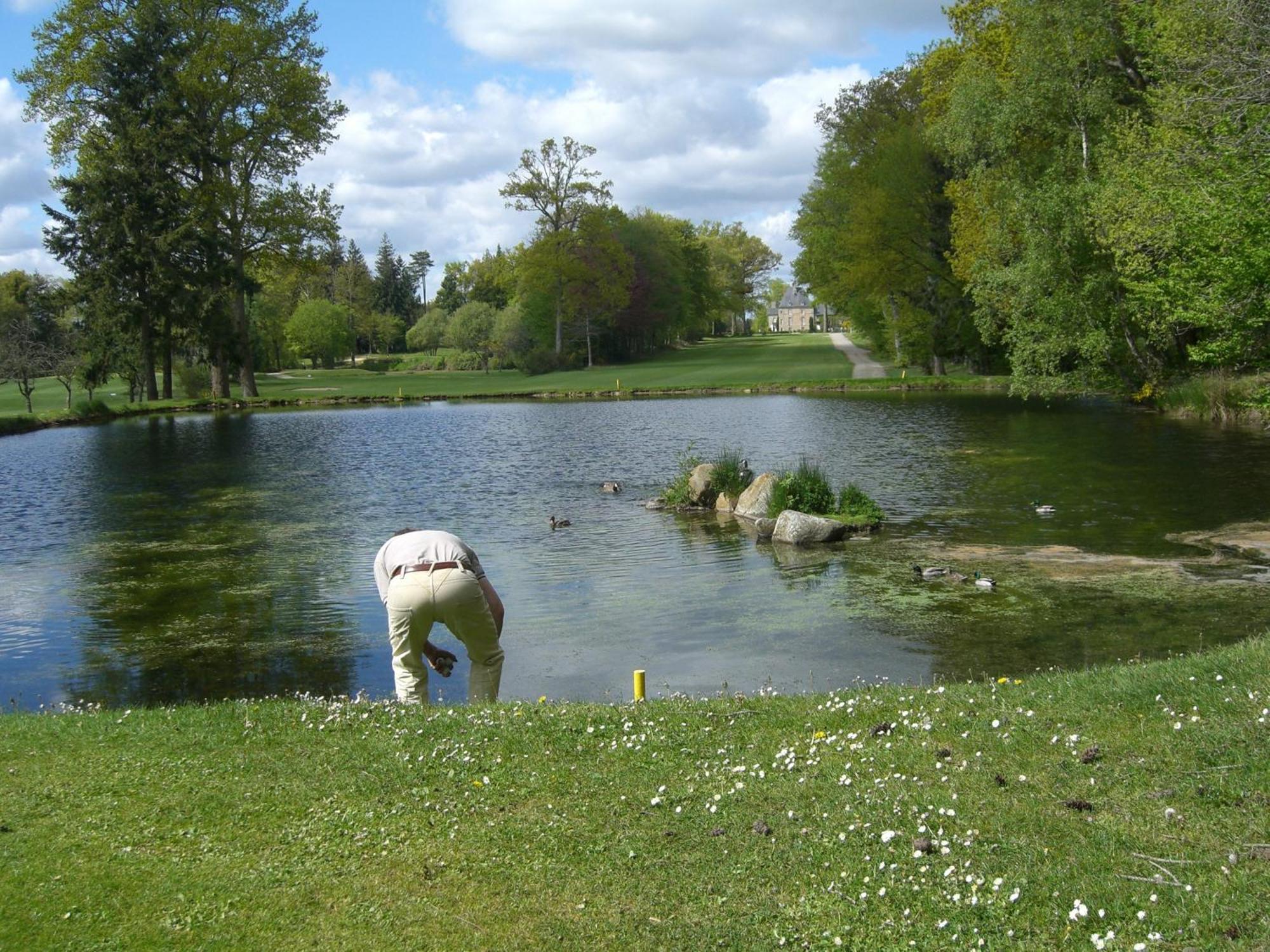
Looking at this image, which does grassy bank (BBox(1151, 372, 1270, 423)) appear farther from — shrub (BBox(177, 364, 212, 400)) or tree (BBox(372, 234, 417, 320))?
tree (BBox(372, 234, 417, 320))

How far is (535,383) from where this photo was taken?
77.2m

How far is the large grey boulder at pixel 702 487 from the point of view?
27047 millimetres

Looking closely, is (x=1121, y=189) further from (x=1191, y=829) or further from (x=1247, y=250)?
(x=1191, y=829)

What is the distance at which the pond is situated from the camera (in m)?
13.7

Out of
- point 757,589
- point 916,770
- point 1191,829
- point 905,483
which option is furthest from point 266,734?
point 905,483

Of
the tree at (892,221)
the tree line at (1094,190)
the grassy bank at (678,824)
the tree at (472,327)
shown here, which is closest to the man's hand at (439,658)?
the grassy bank at (678,824)

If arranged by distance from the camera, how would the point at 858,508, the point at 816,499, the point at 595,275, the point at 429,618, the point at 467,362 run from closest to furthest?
the point at 429,618 → the point at 858,508 → the point at 816,499 → the point at 595,275 → the point at 467,362

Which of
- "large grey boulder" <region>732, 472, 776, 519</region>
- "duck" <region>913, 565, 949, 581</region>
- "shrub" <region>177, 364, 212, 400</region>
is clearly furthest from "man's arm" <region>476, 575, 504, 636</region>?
"shrub" <region>177, 364, 212, 400</region>

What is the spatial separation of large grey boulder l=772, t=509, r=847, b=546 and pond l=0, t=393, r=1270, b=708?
2.56 feet

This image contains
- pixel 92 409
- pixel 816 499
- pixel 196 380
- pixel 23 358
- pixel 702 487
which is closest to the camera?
pixel 816 499

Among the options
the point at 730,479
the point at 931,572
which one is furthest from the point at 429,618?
the point at 730,479

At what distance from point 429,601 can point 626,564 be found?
10.7 m

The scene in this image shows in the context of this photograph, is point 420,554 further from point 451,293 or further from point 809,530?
point 451,293

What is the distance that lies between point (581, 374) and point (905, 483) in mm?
55851
